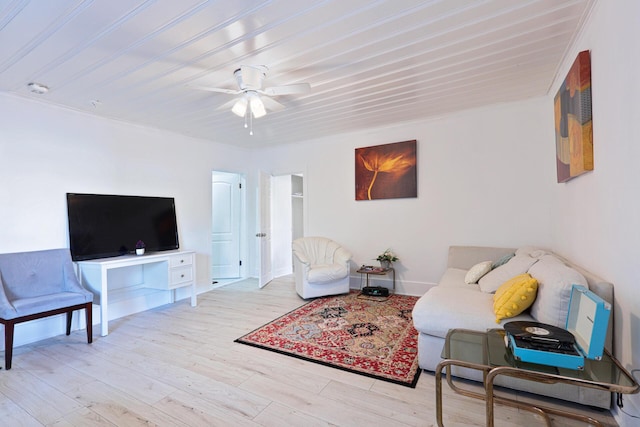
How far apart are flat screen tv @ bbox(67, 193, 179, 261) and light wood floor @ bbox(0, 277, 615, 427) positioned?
1.02m

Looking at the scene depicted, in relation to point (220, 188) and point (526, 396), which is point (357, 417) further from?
point (220, 188)

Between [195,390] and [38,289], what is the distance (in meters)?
2.16

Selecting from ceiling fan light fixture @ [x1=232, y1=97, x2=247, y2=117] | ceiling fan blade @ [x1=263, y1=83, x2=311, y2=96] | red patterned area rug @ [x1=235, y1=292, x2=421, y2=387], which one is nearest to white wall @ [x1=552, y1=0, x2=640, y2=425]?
red patterned area rug @ [x1=235, y1=292, x2=421, y2=387]

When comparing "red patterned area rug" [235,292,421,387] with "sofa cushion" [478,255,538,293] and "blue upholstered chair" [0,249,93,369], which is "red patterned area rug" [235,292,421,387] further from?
"blue upholstered chair" [0,249,93,369]

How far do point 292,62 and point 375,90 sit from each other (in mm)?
1059

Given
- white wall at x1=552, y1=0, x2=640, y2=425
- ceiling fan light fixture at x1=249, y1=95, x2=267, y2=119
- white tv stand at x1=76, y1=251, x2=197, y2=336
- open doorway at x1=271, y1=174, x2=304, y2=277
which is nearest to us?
white wall at x1=552, y1=0, x2=640, y2=425

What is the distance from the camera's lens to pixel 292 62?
259 cm

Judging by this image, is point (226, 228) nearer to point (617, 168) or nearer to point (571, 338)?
point (571, 338)

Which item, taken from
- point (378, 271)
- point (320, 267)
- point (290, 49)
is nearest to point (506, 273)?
point (378, 271)

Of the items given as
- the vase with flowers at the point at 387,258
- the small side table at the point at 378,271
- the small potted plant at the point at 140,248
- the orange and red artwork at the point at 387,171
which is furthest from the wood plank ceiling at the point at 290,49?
the small side table at the point at 378,271

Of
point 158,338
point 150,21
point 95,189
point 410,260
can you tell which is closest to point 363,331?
point 410,260

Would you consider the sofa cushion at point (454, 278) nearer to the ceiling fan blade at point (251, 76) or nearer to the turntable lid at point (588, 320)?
the turntable lid at point (588, 320)

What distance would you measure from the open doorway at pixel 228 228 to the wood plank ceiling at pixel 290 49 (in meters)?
2.36

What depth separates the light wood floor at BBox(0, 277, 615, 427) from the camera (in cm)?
188
